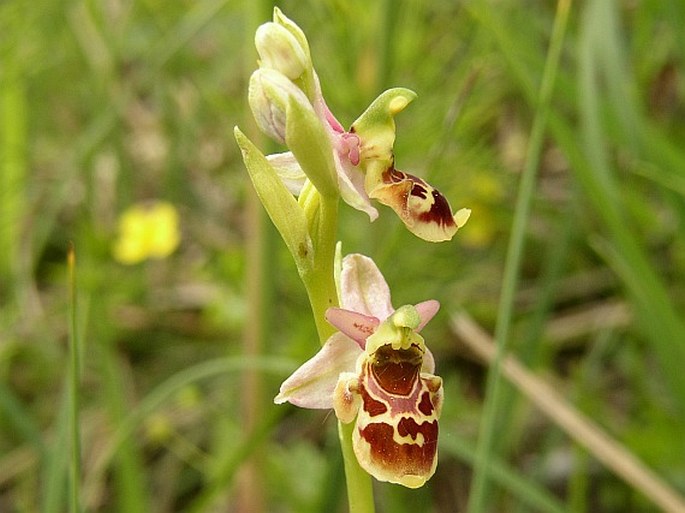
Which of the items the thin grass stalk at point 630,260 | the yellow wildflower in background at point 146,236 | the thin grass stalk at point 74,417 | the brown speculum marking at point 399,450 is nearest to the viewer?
the brown speculum marking at point 399,450

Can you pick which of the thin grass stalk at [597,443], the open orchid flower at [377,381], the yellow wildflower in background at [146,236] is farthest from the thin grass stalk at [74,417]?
the yellow wildflower in background at [146,236]

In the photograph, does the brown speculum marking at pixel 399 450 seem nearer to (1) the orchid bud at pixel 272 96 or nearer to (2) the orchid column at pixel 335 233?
(2) the orchid column at pixel 335 233

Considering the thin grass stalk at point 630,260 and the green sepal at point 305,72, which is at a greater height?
the thin grass stalk at point 630,260

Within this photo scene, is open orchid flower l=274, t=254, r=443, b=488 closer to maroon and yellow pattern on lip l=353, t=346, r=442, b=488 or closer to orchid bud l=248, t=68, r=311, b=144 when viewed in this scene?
maroon and yellow pattern on lip l=353, t=346, r=442, b=488

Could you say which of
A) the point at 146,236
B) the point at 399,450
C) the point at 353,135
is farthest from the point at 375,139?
the point at 146,236

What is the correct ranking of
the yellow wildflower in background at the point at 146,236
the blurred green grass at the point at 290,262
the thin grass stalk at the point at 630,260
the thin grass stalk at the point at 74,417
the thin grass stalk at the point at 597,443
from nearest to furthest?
the thin grass stalk at the point at 74,417
the thin grass stalk at the point at 630,260
the thin grass stalk at the point at 597,443
the blurred green grass at the point at 290,262
the yellow wildflower in background at the point at 146,236

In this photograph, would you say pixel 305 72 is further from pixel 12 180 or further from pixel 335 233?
pixel 12 180

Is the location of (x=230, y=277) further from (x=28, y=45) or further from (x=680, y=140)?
(x=680, y=140)
